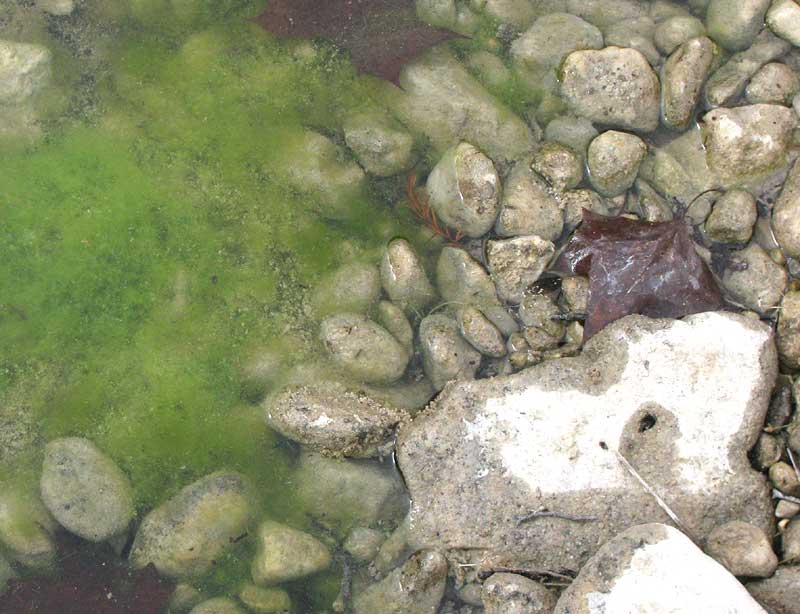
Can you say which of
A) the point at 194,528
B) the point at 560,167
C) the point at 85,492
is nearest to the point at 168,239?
the point at 85,492

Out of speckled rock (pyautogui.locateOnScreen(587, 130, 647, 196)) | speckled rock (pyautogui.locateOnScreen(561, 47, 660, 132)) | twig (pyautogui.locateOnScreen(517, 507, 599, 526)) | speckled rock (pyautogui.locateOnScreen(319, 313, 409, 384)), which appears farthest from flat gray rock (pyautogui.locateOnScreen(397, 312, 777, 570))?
speckled rock (pyautogui.locateOnScreen(561, 47, 660, 132))

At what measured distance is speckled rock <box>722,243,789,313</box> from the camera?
Answer: 3277 mm

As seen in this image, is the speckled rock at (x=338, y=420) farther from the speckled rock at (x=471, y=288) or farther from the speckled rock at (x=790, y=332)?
the speckled rock at (x=790, y=332)

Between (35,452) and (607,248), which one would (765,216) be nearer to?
(607,248)

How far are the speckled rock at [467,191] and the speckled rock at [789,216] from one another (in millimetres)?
1353

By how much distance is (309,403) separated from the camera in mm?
3309

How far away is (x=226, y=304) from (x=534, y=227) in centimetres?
164

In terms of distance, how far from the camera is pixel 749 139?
339 centimetres

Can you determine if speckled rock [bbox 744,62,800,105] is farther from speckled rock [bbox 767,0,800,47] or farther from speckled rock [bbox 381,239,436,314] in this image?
speckled rock [bbox 381,239,436,314]

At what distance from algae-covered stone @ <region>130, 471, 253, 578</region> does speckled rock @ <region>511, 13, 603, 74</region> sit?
2728 mm

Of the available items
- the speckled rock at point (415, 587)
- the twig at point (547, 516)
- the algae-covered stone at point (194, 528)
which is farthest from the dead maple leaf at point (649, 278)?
the algae-covered stone at point (194, 528)

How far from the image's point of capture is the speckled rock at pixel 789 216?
129 inches

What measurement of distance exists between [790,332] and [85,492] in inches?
135

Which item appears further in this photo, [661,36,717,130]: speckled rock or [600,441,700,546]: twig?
[661,36,717,130]: speckled rock
